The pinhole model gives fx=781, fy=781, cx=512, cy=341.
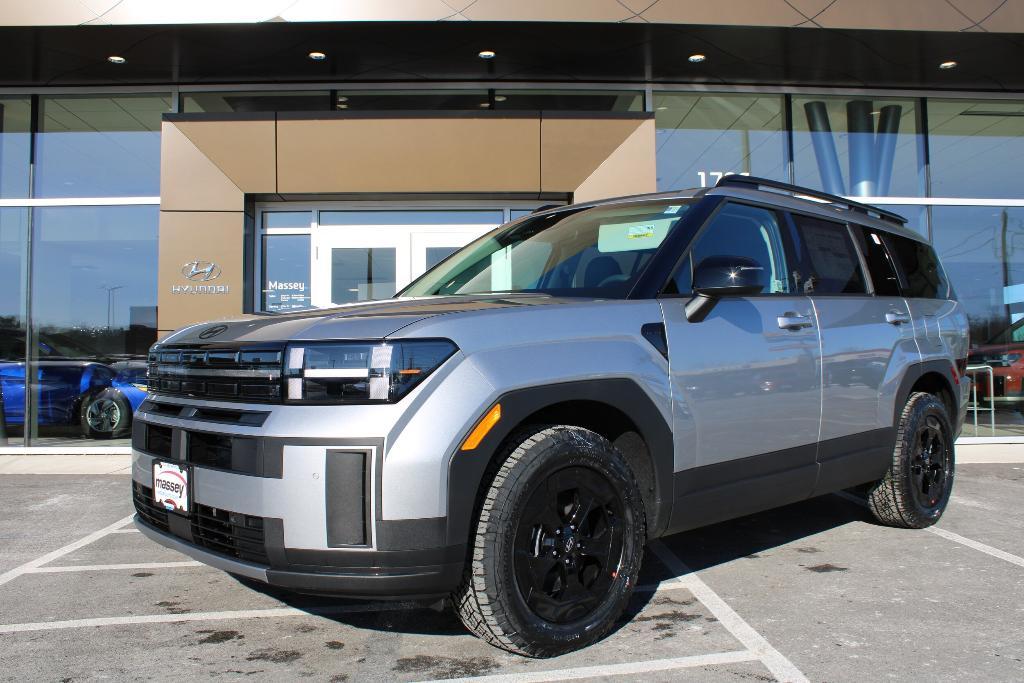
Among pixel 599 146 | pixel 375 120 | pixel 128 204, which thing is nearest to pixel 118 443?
pixel 128 204

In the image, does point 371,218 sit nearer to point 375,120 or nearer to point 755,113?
point 375,120

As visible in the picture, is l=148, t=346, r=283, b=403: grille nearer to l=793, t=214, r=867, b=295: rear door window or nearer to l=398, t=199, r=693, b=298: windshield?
l=398, t=199, r=693, b=298: windshield

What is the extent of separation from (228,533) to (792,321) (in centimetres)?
260

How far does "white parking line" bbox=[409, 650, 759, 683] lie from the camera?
261 centimetres

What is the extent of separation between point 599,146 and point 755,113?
2.37 meters

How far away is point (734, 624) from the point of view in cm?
314

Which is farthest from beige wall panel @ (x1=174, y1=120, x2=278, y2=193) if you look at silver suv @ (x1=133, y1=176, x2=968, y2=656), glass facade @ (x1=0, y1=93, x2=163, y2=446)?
silver suv @ (x1=133, y1=176, x2=968, y2=656)

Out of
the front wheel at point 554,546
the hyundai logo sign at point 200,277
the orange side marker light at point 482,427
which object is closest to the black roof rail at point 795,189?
the front wheel at point 554,546

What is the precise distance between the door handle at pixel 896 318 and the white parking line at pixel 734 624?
1.80 metres

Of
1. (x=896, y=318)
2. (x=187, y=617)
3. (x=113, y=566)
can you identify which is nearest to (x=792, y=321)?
(x=896, y=318)

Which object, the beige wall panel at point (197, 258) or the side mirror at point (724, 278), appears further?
the beige wall panel at point (197, 258)

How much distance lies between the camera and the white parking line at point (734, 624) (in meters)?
2.69

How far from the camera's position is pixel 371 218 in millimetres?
9430

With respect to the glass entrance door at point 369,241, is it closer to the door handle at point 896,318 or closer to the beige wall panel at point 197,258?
the beige wall panel at point 197,258
